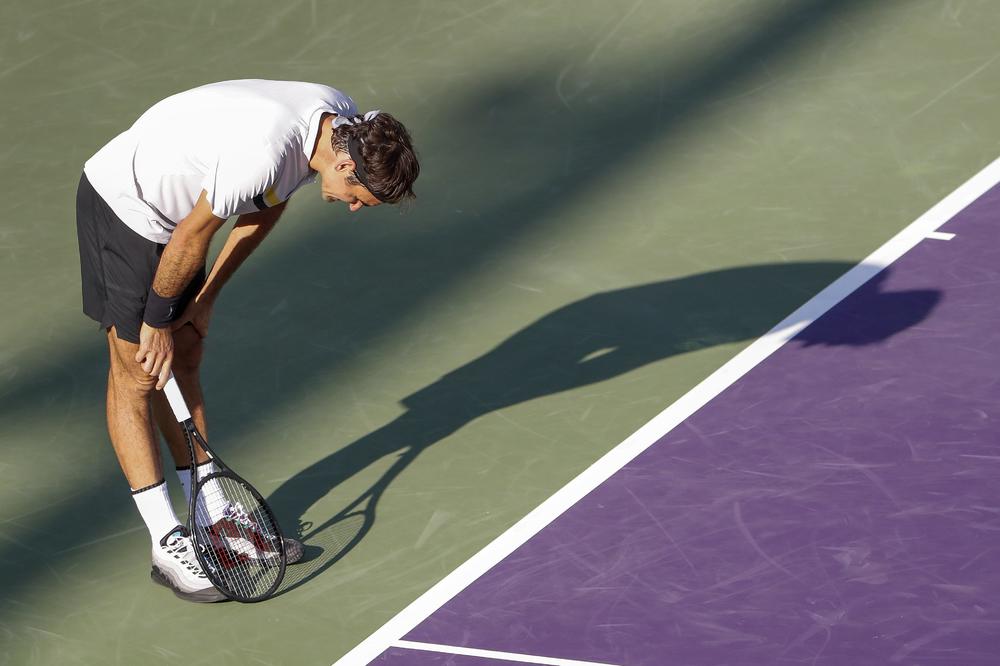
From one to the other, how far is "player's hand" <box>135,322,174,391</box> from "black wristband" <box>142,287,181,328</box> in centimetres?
2

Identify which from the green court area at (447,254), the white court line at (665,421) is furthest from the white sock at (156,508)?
the white court line at (665,421)

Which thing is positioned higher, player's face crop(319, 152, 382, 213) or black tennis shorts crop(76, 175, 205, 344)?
player's face crop(319, 152, 382, 213)

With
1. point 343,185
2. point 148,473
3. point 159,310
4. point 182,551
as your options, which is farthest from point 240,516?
point 343,185

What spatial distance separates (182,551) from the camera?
5789mm

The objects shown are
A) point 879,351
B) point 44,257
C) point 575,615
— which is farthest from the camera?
point 44,257

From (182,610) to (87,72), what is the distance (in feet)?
15.8

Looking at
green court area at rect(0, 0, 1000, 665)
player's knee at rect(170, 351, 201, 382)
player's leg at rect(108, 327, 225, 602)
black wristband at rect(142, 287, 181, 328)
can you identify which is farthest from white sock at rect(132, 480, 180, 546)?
black wristband at rect(142, 287, 181, 328)

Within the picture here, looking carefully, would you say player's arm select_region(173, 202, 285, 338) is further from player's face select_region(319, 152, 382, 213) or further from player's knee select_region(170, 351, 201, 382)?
player's face select_region(319, 152, 382, 213)

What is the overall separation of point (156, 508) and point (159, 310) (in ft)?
2.46

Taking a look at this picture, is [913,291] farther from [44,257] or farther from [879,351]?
[44,257]

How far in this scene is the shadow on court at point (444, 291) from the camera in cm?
643

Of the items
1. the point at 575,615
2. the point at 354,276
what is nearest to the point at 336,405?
the point at 354,276

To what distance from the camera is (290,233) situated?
8.11 m

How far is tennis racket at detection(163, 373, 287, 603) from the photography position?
562 cm
